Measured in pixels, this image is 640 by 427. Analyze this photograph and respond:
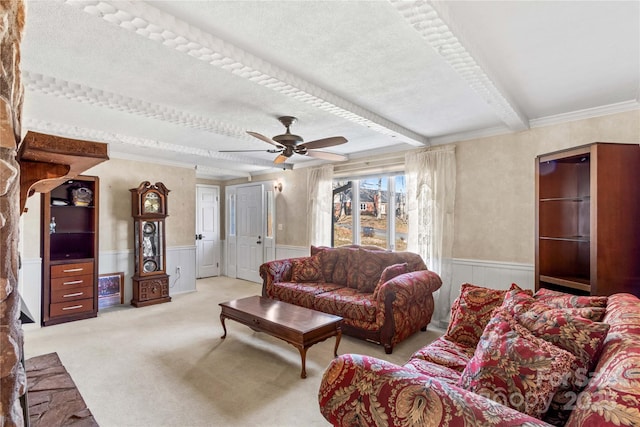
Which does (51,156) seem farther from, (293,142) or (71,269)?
(71,269)

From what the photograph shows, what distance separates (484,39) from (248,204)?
5696mm

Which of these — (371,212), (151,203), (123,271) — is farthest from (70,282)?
(371,212)

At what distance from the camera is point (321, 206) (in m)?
5.44

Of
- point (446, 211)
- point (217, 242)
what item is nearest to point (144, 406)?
point (446, 211)

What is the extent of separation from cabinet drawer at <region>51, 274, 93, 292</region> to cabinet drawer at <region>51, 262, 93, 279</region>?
4 cm

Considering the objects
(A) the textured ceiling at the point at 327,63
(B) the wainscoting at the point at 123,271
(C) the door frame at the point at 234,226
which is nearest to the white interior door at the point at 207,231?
(C) the door frame at the point at 234,226

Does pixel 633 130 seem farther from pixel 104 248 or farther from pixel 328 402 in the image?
pixel 104 248

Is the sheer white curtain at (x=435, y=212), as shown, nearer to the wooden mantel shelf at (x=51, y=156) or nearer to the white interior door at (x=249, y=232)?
the white interior door at (x=249, y=232)

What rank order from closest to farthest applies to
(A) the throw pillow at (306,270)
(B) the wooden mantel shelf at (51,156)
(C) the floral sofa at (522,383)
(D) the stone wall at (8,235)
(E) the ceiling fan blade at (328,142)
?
(D) the stone wall at (8,235)
(B) the wooden mantel shelf at (51,156)
(C) the floral sofa at (522,383)
(E) the ceiling fan blade at (328,142)
(A) the throw pillow at (306,270)

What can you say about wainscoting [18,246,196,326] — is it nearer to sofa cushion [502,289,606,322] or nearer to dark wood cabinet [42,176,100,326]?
dark wood cabinet [42,176,100,326]

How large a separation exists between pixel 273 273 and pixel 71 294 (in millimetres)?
2658

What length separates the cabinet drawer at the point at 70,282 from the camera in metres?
4.16

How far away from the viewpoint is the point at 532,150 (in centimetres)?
346

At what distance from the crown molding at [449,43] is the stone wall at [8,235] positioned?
1401 millimetres
